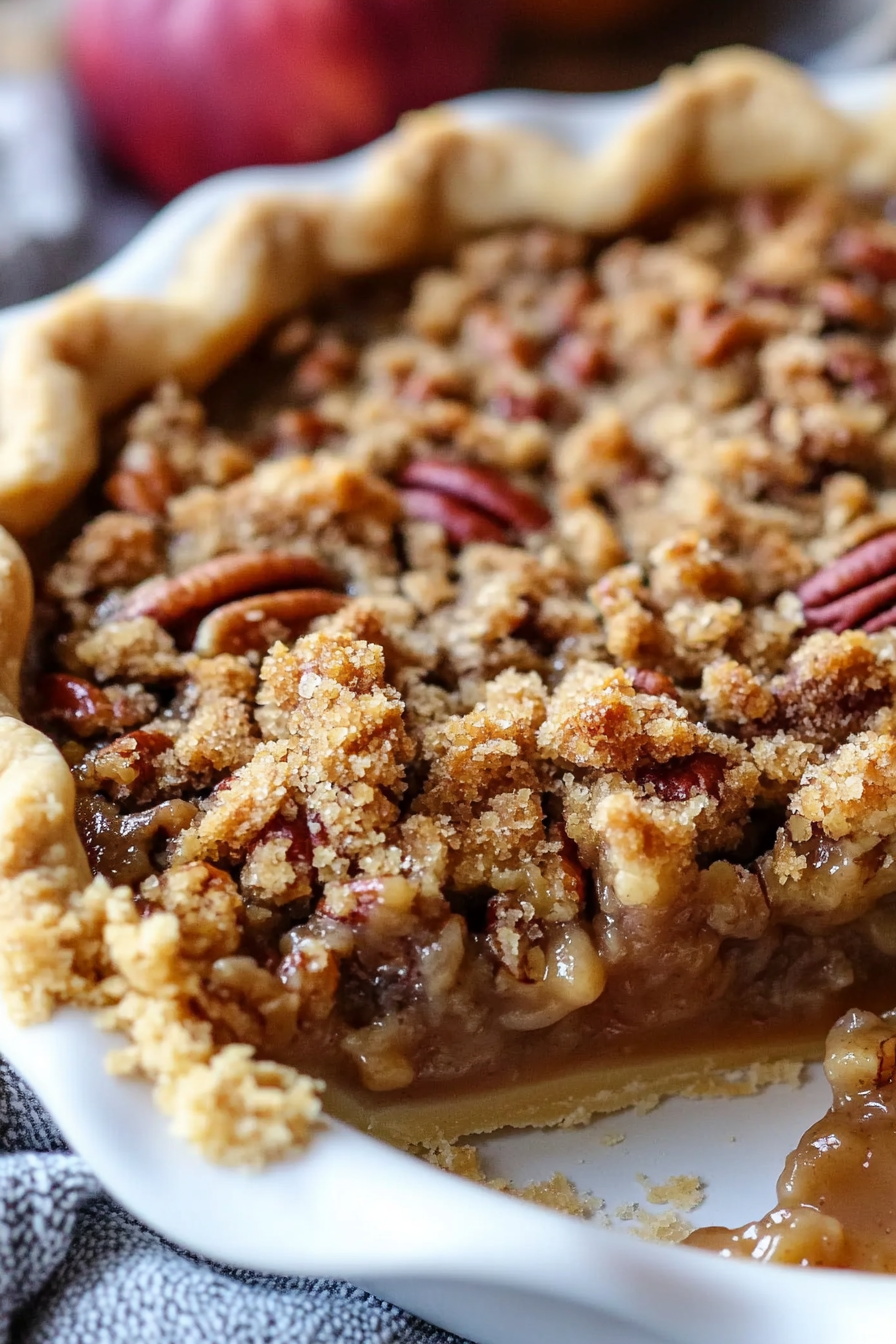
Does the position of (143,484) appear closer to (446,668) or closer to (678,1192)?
(446,668)

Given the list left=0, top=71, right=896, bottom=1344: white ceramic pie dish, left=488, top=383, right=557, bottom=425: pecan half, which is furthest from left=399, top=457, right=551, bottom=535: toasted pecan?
left=0, top=71, right=896, bottom=1344: white ceramic pie dish

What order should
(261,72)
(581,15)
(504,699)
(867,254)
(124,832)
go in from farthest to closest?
(581,15)
(261,72)
(867,254)
(504,699)
(124,832)

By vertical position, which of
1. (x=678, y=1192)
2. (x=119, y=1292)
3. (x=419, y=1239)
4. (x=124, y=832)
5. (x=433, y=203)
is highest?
(x=433, y=203)

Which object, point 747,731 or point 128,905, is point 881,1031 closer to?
point 747,731

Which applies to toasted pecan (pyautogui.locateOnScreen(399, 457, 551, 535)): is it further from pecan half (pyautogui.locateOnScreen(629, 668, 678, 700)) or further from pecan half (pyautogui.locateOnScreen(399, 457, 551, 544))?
pecan half (pyautogui.locateOnScreen(629, 668, 678, 700))

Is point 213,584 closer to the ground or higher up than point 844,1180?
higher up

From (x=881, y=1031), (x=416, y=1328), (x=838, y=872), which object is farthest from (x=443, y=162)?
(x=416, y=1328)

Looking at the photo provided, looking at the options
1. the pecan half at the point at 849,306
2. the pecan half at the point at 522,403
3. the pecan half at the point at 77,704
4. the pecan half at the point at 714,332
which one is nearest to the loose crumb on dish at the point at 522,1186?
the pecan half at the point at 77,704

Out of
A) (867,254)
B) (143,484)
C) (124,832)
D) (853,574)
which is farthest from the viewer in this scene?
(867,254)

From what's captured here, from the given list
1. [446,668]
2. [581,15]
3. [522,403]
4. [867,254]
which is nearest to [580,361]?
[522,403]
